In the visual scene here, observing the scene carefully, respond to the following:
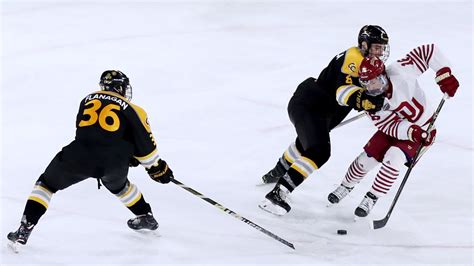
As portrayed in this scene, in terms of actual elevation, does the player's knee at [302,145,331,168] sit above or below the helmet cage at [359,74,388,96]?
below

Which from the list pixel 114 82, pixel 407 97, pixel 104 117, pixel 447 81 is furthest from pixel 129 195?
pixel 447 81

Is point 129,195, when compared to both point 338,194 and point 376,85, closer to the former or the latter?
point 338,194

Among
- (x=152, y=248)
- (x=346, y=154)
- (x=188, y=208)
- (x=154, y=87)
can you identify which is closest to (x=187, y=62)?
(x=154, y=87)

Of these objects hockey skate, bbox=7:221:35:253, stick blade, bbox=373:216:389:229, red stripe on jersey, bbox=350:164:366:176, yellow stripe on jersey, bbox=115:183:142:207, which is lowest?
hockey skate, bbox=7:221:35:253

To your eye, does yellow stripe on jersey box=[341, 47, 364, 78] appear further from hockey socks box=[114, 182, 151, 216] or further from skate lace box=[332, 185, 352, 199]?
hockey socks box=[114, 182, 151, 216]

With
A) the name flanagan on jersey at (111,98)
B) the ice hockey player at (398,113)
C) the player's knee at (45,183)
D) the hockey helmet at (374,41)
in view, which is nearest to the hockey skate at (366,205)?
the ice hockey player at (398,113)

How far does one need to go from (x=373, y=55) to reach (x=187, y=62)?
2508 mm

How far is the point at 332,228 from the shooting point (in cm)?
415

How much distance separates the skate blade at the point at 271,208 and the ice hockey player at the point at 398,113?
38 centimetres

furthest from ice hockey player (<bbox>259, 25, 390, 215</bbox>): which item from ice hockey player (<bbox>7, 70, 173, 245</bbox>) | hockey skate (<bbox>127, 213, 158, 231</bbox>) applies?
ice hockey player (<bbox>7, 70, 173, 245</bbox>)

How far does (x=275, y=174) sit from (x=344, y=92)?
2.64 feet

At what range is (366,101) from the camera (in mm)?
3934

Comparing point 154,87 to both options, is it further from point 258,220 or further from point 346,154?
point 258,220

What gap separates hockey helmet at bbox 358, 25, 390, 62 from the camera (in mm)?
4113
